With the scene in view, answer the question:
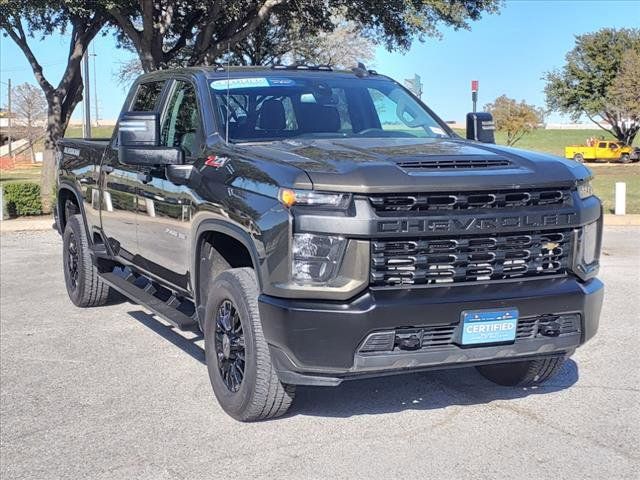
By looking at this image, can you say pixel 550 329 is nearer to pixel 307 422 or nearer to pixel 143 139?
pixel 307 422

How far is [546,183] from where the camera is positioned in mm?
4141

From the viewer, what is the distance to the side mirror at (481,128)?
19.2 feet

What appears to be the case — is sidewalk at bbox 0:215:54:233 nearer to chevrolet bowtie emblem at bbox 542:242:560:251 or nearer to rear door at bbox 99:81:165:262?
rear door at bbox 99:81:165:262

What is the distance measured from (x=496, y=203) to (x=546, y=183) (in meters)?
0.31

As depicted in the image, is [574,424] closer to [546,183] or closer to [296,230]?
[546,183]

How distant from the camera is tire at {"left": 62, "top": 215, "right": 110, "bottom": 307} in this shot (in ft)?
24.5

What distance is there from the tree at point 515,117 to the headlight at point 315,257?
5246cm

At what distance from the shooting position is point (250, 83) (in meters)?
5.42

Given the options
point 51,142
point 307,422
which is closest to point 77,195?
point 307,422

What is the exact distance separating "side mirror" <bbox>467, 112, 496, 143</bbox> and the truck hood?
3.45ft

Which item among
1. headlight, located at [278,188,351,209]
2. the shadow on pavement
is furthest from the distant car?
headlight, located at [278,188,351,209]

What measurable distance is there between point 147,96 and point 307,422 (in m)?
3.16

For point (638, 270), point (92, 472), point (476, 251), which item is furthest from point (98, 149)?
point (638, 270)

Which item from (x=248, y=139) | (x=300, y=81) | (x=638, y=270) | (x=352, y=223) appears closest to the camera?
(x=352, y=223)
